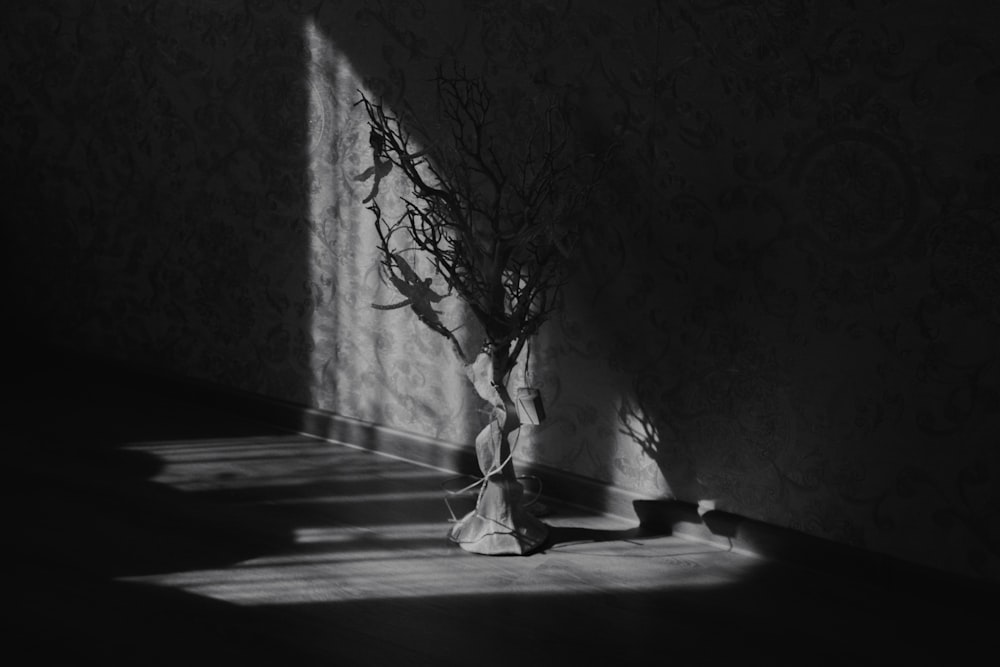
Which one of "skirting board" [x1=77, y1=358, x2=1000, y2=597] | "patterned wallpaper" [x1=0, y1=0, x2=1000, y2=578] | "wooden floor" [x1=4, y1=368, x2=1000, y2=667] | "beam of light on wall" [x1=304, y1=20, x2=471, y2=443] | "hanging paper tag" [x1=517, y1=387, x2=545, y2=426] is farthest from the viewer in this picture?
"beam of light on wall" [x1=304, y1=20, x2=471, y2=443]

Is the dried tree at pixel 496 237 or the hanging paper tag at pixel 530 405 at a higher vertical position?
the dried tree at pixel 496 237

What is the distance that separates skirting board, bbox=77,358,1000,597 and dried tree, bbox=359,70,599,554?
0.23 metres

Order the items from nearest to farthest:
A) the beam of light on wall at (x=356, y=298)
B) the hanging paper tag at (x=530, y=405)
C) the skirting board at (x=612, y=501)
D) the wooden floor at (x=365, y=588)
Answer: the wooden floor at (x=365, y=588) < the skirting board at (x=612, y=501) < the hanging paper tag at (x=530, y=405) < the beam of light on wall at (x=356, y=298)

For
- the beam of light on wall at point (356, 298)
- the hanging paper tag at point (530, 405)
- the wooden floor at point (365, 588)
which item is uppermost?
the beam of light on wall at point (356, 298)

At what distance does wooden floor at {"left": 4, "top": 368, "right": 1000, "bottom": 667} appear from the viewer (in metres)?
2.12

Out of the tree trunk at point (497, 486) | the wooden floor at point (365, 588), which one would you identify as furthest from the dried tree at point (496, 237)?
the wooden floor at point (365, 588)

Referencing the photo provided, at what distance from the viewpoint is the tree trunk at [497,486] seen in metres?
2.54

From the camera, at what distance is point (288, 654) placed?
6.80ft

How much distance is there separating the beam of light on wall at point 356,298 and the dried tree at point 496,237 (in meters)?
0.22

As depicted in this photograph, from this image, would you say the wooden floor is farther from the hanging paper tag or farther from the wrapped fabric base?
the hanging paper tag

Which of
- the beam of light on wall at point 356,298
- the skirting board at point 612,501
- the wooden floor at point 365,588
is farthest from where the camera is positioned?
the beam of light on wall at point 356,298

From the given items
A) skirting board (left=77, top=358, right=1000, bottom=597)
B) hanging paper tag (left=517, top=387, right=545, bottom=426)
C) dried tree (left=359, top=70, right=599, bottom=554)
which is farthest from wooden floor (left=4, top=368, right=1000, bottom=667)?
hanging paper tag (left=517, top=387, right=545, bottom=426)

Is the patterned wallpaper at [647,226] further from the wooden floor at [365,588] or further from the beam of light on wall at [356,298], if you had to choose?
the wooden floor at [365,588]

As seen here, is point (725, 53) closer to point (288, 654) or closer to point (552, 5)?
point (552, 5)
